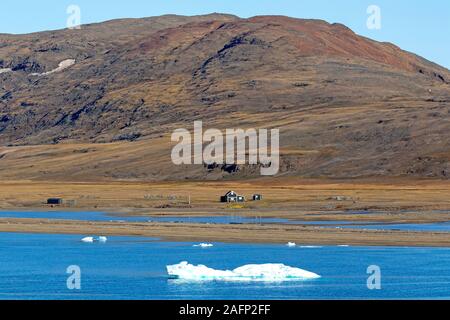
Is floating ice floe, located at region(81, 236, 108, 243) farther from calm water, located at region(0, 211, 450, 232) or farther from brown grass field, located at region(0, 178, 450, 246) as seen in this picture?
calm water, located at region(0, 211, 450, 232)

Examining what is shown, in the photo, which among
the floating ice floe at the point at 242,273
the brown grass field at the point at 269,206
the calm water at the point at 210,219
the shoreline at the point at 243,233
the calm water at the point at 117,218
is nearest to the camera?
the floating ice floe at the point at 242,273

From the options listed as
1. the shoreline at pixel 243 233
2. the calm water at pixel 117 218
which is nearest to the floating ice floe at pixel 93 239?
the shoreline at pixel 243 233

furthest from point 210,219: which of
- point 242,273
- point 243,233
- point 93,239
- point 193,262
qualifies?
point 242,273

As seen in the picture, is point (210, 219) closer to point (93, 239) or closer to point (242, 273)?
point (93, 239)

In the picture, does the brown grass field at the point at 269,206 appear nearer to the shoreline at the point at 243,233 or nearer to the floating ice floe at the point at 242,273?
the shoreline at the point at 243,233

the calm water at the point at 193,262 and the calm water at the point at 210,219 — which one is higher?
the calm water at the point at 210,219
